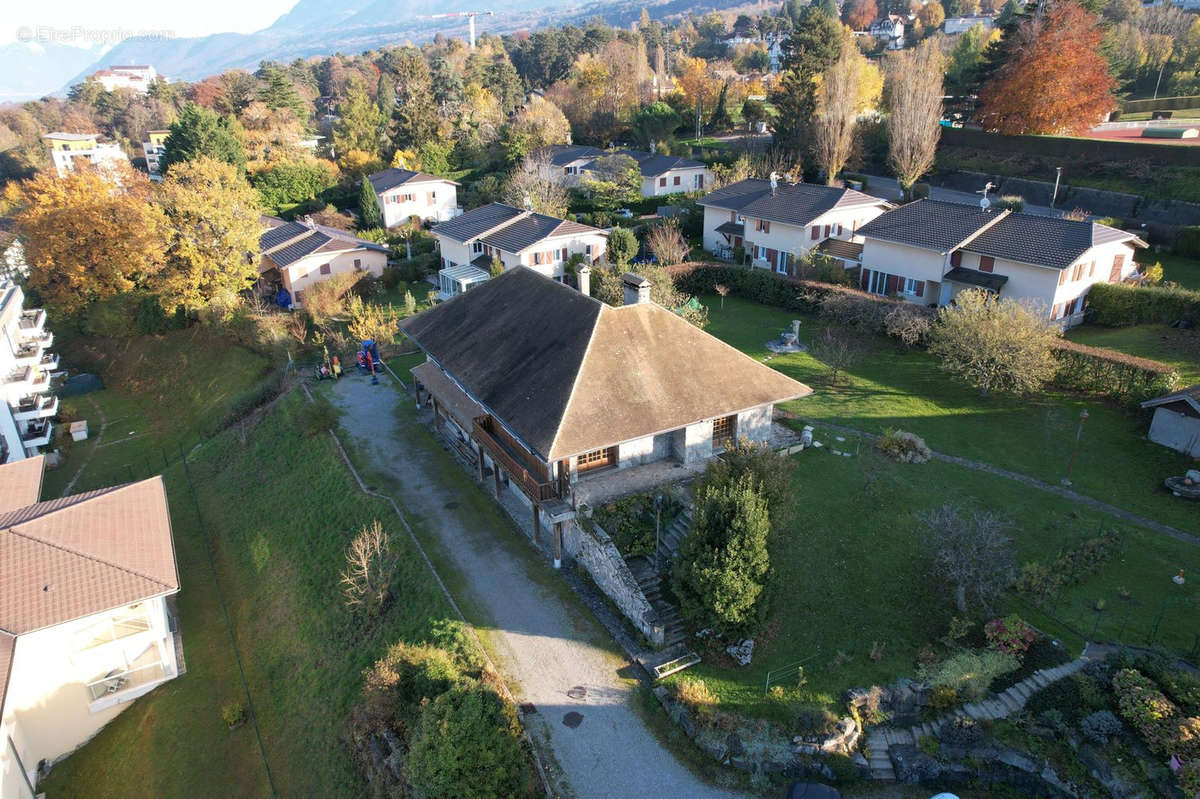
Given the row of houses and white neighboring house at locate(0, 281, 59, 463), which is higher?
the row of houses

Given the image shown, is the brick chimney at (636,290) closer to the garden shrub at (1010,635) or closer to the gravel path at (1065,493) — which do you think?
the gravel path at (1065,493)

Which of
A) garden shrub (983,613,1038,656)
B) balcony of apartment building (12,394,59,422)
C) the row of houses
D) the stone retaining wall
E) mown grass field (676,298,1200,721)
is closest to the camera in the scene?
garden shrub (983,613,1038,656)

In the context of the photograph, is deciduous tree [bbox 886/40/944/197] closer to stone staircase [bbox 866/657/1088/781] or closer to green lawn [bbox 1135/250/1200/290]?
green lawn [bbox 1135/250/1200/290]

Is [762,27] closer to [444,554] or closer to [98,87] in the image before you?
[98,87]

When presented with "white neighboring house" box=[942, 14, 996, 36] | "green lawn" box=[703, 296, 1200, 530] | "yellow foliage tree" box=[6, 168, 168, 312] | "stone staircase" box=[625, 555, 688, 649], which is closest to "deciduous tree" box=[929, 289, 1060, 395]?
"green lawn" box=[703, 296, 1200, 530]

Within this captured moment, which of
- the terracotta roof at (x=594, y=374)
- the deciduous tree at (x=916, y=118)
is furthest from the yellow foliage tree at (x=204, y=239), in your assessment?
the deciduous tree at (x=916, y=118)
